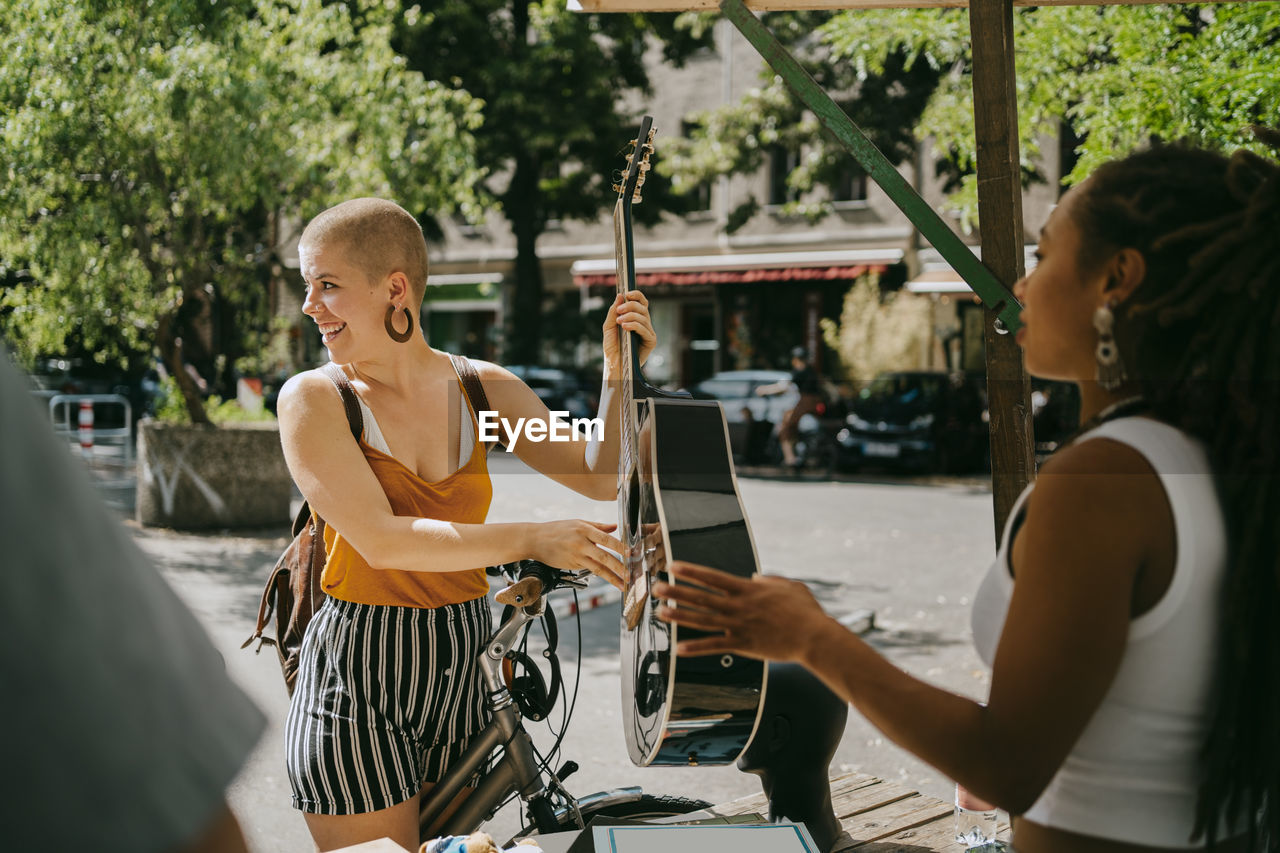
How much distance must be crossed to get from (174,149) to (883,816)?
910cm

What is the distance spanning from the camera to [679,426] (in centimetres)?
181

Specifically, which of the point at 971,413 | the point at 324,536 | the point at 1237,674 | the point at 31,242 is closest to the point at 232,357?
the point at 31,242

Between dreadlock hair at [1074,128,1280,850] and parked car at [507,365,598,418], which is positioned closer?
dreadlock hair at [1074,128,1280,850]

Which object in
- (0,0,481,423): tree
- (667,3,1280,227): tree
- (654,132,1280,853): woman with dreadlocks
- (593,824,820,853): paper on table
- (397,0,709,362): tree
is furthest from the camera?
(397,0,709,362): tree

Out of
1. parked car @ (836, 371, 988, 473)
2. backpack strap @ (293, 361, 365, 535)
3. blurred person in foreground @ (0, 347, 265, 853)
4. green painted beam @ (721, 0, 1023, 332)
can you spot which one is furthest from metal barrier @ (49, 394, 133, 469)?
blurred person in foreground @ (0, 347, 265, 853)

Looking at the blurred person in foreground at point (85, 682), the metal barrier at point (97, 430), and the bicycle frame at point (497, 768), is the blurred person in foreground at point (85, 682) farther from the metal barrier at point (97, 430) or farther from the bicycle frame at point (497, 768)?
the metal barrier at point (97, 430)

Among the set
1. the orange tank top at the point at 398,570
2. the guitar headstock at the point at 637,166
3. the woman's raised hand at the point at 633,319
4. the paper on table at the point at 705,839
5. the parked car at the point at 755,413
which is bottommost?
the parked car at the point at 755,413

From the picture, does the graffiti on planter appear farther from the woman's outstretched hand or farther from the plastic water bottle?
the woman's outstretched hand

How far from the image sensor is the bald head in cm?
224

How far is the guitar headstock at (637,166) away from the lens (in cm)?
217

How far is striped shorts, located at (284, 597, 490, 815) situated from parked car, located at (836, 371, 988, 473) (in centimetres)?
1565

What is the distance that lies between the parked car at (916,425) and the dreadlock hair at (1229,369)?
16.5 m

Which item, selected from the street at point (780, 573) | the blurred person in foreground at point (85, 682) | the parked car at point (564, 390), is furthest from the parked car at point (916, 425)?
the blurred person in foreground at point (85, 682)

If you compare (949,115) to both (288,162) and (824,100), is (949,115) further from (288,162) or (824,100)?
(824,100)
